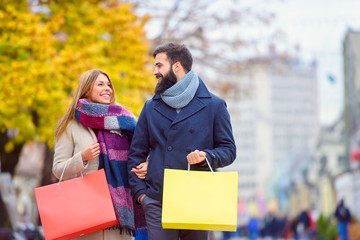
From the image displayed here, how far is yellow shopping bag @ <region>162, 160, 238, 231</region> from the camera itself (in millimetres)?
5160

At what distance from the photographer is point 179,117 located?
554cm

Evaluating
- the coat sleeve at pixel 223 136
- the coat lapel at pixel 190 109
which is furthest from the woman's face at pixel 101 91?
the coat sleeve at pixel 223 136

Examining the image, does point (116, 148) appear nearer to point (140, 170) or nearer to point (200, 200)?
point (140, 170)

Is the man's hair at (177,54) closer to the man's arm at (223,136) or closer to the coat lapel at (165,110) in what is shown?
the coat lapel at (165,110)

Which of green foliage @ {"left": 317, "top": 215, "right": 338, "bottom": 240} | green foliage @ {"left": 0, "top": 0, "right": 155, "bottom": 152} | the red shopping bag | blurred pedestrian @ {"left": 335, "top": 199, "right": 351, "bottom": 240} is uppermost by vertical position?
green foliage @ {"left": 0, "top": 0, "right": 155, "bottom": 152}

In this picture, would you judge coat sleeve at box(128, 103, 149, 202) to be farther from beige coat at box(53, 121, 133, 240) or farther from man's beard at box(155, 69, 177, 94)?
beige coat at box(53, 121, 133, 240)

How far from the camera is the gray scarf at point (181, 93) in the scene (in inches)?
220

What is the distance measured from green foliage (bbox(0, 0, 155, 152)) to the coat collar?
30.8 feet

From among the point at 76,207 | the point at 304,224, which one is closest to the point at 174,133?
the point at 76,207

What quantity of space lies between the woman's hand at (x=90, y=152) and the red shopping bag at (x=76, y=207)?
131mm

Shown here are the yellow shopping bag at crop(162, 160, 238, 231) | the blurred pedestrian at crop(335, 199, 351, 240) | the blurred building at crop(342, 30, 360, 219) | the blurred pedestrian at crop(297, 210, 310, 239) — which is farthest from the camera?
the blurred building at crop(342, 30, 360, 219)

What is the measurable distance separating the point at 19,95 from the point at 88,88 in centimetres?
867

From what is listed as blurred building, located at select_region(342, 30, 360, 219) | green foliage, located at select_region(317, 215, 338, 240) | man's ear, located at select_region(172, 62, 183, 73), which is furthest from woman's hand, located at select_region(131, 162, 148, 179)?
blurred building, located at select_region(342, 30, 360, 219)

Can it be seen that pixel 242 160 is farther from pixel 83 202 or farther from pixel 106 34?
pixel 83 202
